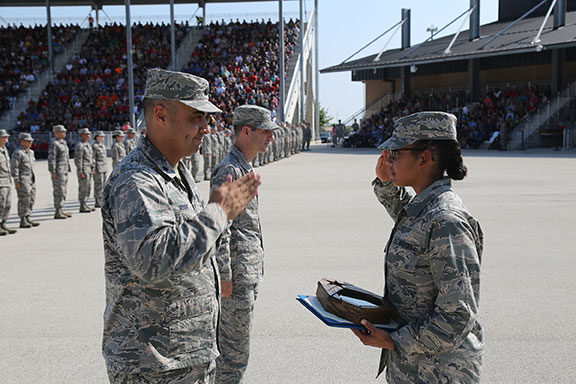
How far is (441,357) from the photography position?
7.00 feet

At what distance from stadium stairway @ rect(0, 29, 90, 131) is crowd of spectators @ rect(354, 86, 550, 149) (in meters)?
20.5

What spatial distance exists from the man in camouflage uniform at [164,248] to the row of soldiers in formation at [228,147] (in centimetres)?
874

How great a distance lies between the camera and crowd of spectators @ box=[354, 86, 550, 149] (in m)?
30.2

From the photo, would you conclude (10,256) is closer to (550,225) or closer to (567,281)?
(567,281)

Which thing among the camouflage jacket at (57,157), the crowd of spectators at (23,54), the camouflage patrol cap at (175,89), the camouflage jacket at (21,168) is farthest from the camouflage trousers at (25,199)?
the crowd of spectators at (23,54)

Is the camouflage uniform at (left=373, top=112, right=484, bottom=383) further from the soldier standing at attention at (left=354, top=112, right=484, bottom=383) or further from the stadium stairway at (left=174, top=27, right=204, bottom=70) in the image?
the stadium stairway at (left=174, top=27, right=204, bottom=70)

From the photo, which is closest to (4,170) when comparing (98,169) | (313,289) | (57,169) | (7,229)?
(7,229)

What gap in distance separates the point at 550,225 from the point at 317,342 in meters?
5.90

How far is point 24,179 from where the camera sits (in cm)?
1016

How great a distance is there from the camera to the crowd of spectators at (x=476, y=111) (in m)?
30.2

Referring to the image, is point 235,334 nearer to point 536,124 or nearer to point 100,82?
point 536,124

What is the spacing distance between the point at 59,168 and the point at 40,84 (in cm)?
2753

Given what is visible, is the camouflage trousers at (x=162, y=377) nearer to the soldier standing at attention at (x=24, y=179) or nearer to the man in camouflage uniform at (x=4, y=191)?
the man in camouflage uniform at (x=4, y=191)

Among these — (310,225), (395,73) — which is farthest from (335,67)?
(310,225)
